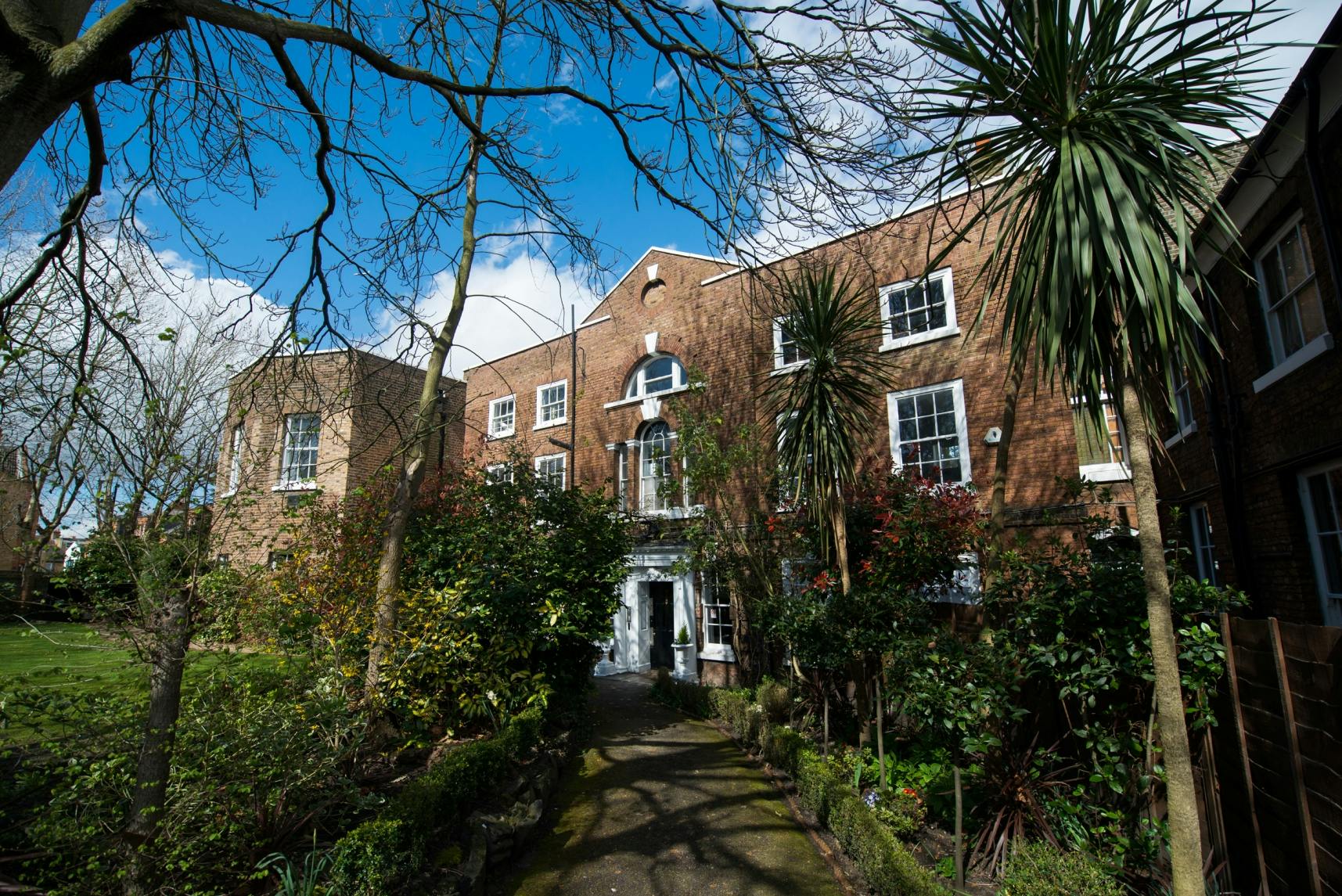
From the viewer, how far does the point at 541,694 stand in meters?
7.96

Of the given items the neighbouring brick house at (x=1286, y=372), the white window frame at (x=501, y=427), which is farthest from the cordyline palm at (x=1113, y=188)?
the white window frame at (x=501, y=427)

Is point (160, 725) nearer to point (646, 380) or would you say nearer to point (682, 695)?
point (682, 695)

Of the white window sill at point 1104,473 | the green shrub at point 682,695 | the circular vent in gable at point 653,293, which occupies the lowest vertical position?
the green shrub at point 682,695

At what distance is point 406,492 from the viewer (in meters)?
7.82

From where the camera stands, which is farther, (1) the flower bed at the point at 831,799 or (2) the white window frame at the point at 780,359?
(2) the white window frame at the point at 780,359

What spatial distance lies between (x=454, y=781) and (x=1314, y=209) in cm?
924

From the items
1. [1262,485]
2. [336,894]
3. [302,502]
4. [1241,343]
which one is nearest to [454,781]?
[336,894]

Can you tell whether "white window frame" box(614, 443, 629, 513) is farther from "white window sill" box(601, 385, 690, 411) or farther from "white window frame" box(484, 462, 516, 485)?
"white window frame" box(484, 462, 516, 485)

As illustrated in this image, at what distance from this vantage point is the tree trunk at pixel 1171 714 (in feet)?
12.3

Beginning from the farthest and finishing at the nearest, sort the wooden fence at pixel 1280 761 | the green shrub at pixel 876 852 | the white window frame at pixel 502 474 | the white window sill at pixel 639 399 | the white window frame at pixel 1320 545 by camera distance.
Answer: the white window sill at pixel 639 399
the white window frame at pixel 502 474
the white window frame at pixel 1320 545
the green shrub at pixel 876 852
the wooden fence at pixel 1280 761

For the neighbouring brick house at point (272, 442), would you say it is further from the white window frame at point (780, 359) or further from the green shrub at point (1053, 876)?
the white window frame at point (780, 359)

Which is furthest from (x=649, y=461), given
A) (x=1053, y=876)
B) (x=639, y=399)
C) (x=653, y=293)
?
(x=1053, y=876)

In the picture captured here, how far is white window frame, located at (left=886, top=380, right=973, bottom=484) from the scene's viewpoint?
1156 centimetres

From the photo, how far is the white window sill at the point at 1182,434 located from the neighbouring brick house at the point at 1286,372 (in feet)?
2.41
